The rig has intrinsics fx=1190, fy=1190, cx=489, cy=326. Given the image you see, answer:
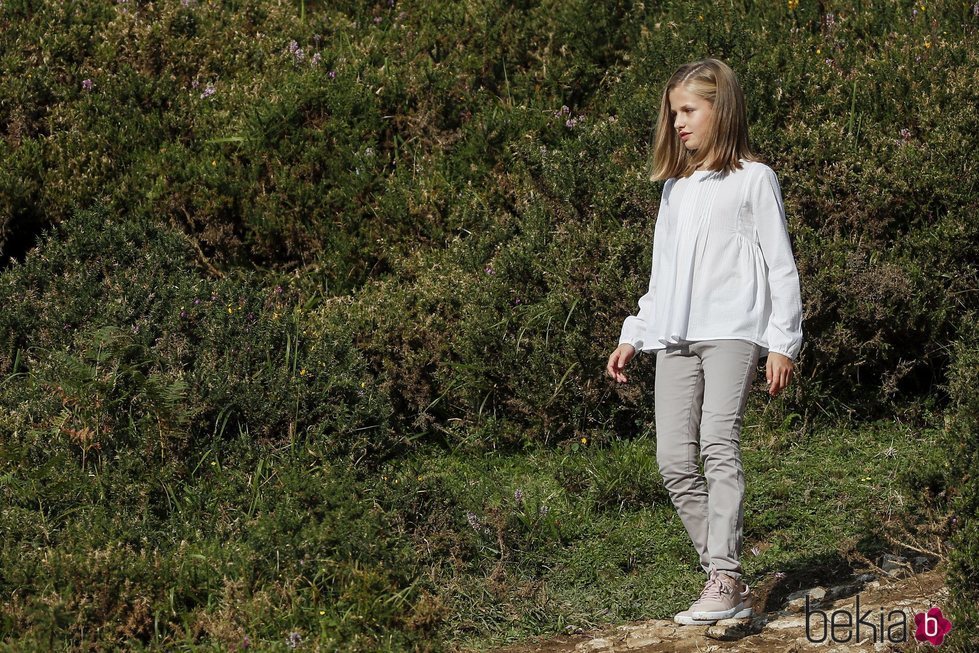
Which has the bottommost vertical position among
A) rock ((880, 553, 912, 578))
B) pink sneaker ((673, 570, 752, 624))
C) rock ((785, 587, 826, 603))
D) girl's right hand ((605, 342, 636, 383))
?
rock ((785, 587, 826, 603))

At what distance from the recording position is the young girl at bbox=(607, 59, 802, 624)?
3.76 m

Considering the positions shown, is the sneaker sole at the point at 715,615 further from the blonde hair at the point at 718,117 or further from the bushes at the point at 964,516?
the blonde hair at the point at 718,117

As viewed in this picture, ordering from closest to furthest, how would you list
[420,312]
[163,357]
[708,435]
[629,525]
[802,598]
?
[708,435], [802,598], [629,525], [163,357], [420,312]

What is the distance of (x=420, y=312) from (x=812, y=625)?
2.81m

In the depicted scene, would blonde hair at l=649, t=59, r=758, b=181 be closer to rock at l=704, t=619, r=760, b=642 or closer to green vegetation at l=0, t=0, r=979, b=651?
green vegetation at l=0, t=0, r=979, b=651

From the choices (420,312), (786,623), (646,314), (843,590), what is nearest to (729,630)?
(786,623)

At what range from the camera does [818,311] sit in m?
5.50

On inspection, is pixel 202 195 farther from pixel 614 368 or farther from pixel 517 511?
pixel 614 368

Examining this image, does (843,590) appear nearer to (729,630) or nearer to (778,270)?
(729,630)

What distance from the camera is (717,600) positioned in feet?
12.4

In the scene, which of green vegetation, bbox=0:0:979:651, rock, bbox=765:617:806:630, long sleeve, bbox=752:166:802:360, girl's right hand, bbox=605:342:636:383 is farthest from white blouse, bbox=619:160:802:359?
rock, bbox=765:617:806:630

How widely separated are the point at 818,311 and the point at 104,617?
336cm

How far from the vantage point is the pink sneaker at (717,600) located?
378 centimetres

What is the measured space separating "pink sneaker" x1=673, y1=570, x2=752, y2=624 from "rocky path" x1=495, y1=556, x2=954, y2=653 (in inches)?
2.5
